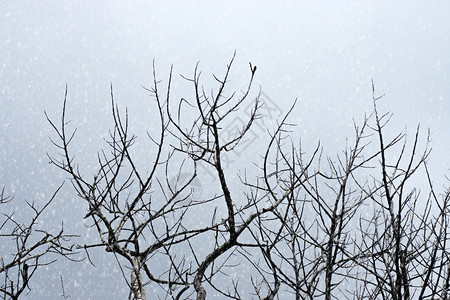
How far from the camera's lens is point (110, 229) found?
13.3 ft

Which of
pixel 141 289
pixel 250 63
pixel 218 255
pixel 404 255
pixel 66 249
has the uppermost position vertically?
pixel 250 63

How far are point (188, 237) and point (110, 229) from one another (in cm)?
72

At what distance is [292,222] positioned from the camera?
14.3ft

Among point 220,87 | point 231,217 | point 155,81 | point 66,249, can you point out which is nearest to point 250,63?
point 220,87

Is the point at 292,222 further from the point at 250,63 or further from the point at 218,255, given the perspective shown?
the point at 250,63

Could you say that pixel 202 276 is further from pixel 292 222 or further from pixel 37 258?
pixel 37 258

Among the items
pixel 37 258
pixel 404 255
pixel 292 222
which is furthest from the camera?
pixel 37 258

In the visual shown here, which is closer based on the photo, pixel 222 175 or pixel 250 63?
pixel 250 63

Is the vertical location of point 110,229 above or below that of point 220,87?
below

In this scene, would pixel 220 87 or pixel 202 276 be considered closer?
pixel 220 87

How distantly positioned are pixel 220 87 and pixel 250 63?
0.49m

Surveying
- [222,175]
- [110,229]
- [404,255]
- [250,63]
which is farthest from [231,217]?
[404,255]

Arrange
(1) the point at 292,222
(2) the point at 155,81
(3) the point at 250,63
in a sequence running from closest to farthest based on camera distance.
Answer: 1. (3) the point at 250,63
2. (2) the point at 155,81
3. (1) the point at 292,222

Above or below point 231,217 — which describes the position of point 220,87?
above
